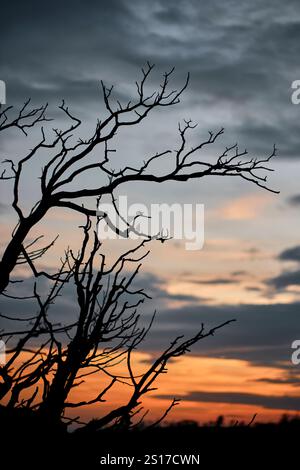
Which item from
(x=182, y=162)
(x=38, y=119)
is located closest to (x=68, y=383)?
(x=182, y=162)

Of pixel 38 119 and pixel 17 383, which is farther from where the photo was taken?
pixel 38 119

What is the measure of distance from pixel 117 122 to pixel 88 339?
540 centimetres

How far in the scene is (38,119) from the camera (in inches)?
448

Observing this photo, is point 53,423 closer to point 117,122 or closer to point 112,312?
point 112,312

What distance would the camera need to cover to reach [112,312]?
6449 millimetres

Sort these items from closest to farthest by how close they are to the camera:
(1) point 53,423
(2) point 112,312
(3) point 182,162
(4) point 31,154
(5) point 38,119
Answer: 1. (1) point 53,423
2. (2) point 112,312
3. (4) point 31,154
4. (3) point 182,162
5. (5) point 38,119

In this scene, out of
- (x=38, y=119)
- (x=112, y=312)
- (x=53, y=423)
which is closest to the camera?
(x=53, y=423)

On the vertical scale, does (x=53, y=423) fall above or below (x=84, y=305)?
below
